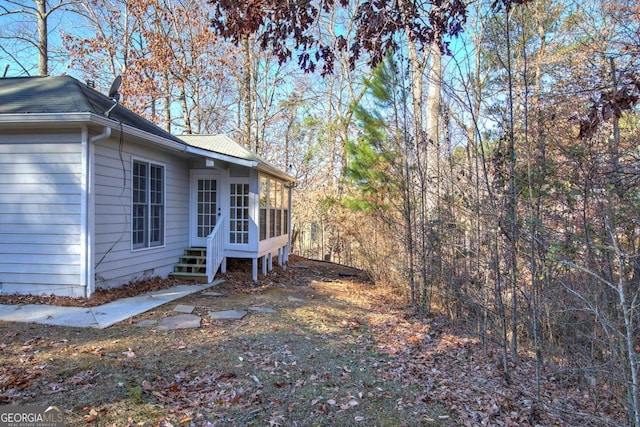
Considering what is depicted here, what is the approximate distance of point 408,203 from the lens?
7.11 meters

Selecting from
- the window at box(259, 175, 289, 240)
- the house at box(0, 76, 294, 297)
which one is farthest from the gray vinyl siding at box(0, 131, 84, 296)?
the window at box(259, 175, 289, 240)

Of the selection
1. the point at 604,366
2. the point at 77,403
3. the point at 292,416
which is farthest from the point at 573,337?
the point at 77,403

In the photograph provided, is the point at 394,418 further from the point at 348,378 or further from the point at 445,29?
the point at 445,29

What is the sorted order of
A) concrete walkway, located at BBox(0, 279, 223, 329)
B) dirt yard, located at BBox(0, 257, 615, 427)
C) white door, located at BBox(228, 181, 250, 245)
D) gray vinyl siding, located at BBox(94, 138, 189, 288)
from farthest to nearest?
white door, located at BBox(228, 181, 250, 245), gray vinyl siding, located at BBox(94, 138, 189, 288), concrete walkway, located at BBox(0, 279, 223, 329), dirt yard, located at BBox(0, 257, 615, 427)

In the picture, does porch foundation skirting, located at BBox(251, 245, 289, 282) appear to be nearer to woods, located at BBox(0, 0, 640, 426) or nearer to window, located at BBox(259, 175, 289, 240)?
window, located at BBox(259, 175, 289, 240)

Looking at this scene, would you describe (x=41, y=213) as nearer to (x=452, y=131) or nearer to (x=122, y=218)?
(x=122, y=218)

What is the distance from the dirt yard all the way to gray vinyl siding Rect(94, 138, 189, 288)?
135 centimetres

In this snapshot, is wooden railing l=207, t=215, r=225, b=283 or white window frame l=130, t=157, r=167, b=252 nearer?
white window frame l=130, t=157, r=167, b=252

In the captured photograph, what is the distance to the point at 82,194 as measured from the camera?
603 cm

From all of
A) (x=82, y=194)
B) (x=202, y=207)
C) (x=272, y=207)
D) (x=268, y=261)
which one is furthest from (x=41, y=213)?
(x=268, y=261)

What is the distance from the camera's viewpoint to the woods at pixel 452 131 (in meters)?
3.66

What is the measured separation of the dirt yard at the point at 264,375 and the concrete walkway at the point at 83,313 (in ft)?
0.68

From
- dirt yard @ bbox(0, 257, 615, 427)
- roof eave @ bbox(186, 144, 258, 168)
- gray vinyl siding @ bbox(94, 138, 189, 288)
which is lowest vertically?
dirt yard @ bbox(0, 257, 615, 427)

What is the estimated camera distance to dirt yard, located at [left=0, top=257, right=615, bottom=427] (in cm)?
312
